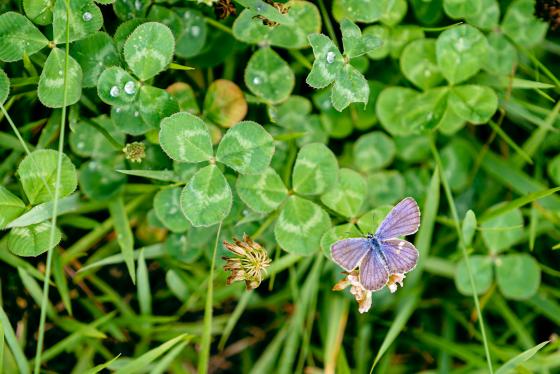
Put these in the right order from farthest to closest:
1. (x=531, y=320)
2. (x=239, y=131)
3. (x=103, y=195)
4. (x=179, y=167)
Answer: (x=531, y=320)
(x=103, y=195)
(x=179, y=167)
(x=239, y=131)

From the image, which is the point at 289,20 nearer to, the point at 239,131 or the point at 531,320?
the point at 239,131

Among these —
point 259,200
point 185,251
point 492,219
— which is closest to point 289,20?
point 259,200

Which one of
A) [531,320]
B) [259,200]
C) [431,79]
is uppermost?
[431,79]

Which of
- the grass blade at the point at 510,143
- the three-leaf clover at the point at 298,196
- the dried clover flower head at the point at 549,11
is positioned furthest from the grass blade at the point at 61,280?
the dried clover flower head at the point at 549,11

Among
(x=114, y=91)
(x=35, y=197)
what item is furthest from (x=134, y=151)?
(x=35, y=197)

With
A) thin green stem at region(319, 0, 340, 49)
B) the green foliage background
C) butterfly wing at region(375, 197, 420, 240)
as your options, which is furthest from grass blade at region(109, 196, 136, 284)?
thin green stem at region(319, 0, 340, 49)

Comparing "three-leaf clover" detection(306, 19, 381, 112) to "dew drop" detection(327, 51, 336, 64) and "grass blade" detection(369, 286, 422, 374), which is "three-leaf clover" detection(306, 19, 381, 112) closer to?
"dew drop" detection(327, 51, 336, 64)

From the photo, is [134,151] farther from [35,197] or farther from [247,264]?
[247,264]
